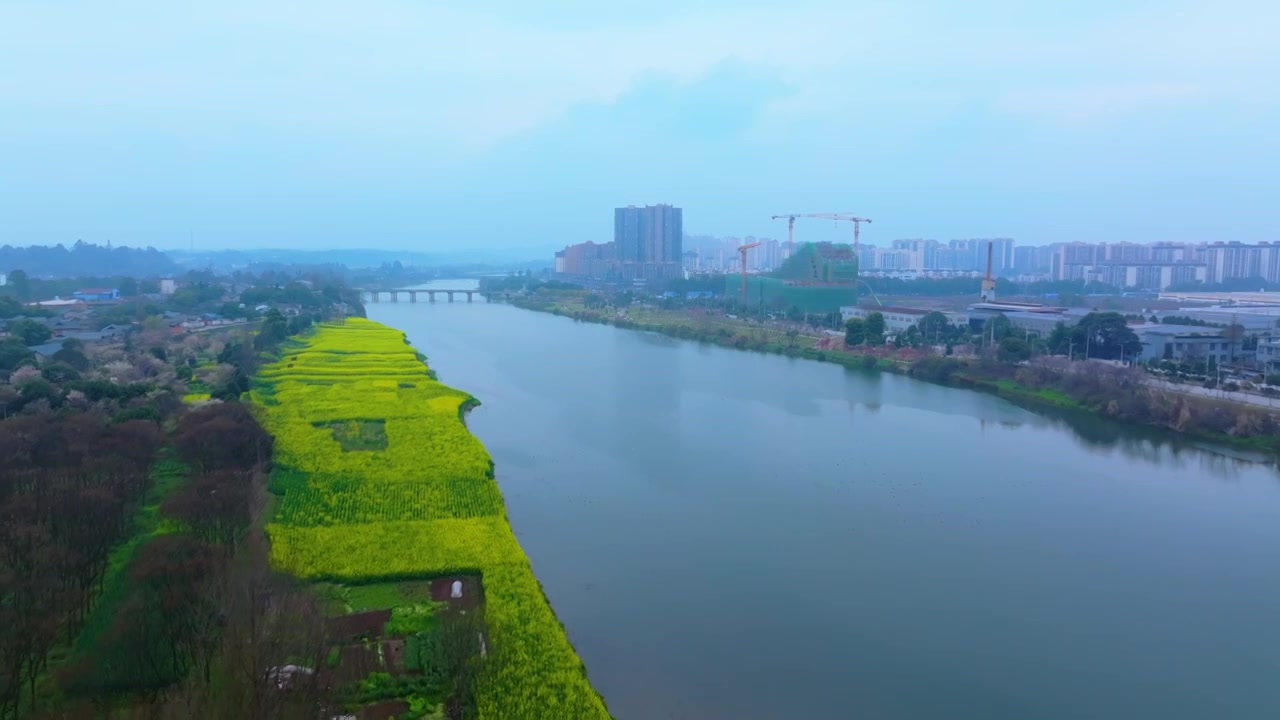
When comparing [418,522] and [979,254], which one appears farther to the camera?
[979,254]

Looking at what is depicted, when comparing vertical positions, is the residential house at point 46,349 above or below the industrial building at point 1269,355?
above

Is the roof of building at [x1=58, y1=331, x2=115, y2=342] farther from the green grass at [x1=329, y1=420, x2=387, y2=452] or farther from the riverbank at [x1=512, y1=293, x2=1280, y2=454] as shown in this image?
the riverbank at [x1=512, y1=293, x2=1280, y2=454]

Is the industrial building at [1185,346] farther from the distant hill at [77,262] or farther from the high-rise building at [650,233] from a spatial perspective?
the distant hill at [77,262]

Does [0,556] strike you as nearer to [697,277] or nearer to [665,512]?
[665,512]

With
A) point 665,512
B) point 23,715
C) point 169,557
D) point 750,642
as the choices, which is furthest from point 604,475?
point 23,715

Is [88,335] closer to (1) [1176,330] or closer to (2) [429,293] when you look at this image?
(1) [1176,330]

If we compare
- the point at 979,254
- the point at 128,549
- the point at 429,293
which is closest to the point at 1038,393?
the point at 128,549

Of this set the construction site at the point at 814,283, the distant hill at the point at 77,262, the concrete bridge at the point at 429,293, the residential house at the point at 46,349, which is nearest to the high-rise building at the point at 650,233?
the concrete bridge at the point at 429,293

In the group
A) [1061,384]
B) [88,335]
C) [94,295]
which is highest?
[94,295]
